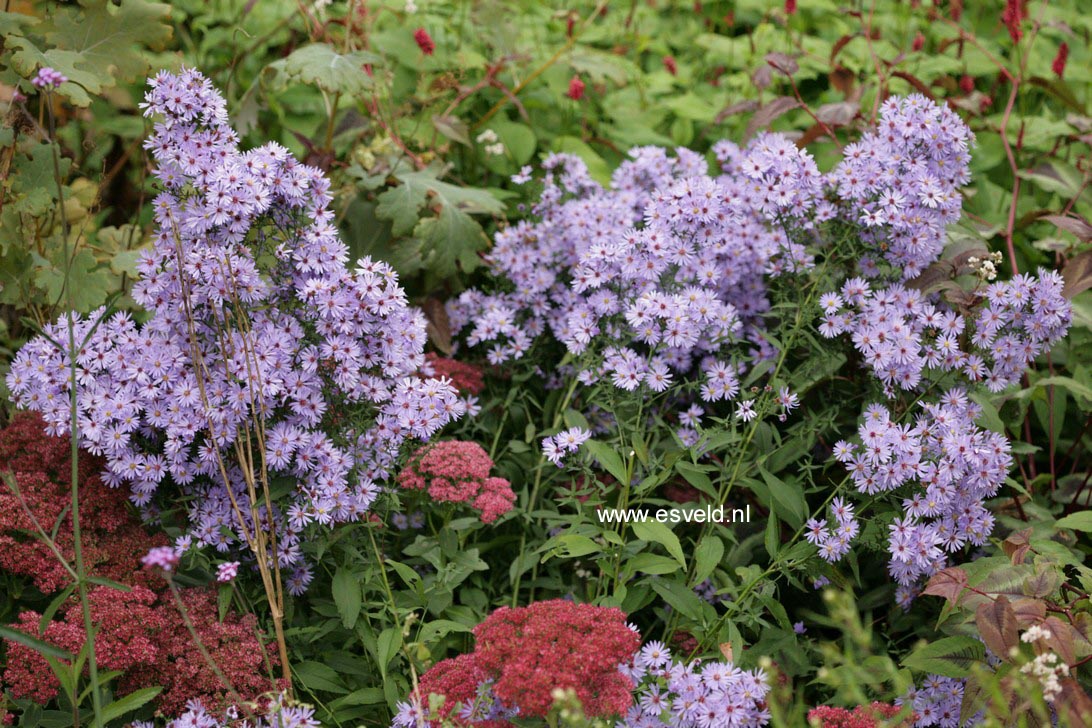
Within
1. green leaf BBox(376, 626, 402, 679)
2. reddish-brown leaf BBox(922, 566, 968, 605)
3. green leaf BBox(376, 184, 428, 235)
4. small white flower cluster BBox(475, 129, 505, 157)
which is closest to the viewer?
reddish-brown leaf BBox(922, 566, 968, 605)

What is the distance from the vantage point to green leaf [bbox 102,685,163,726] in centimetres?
206

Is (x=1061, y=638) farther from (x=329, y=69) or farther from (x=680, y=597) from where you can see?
(x=329, y=69)

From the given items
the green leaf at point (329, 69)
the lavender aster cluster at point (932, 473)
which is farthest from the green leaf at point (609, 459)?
the green leaf at point (329, 69)

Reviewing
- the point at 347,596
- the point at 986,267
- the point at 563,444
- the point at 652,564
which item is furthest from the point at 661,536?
the point at 986,267

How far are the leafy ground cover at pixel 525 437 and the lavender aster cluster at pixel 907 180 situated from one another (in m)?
0.01

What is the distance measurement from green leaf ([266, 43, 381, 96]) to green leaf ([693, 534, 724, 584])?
4.88 feet

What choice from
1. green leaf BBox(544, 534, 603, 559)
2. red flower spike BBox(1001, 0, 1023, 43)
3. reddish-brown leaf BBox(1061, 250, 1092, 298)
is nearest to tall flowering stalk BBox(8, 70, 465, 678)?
green leaf BBox(544, 534, 603, 559)

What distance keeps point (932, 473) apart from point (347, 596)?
127 cm

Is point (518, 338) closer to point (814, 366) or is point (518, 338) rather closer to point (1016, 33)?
point (814, 366)

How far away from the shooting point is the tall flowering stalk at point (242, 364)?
2.26 m

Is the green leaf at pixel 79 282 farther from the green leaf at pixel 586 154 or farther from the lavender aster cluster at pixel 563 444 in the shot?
the green leaf at pixel 586 154

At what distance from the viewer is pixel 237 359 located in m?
2.29

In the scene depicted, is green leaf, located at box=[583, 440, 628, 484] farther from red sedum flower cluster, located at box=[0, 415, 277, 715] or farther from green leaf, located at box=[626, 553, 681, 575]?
red sedum flower cluster, located at box=[0, 415, 277, 715]

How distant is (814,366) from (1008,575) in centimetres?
65
